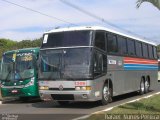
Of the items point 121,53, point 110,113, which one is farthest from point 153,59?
point 110,113

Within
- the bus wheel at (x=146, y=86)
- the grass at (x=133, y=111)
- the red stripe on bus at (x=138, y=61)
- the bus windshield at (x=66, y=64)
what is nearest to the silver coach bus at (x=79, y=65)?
the bus windshield at (x=66, y=64)

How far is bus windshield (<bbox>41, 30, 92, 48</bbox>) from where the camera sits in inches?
696

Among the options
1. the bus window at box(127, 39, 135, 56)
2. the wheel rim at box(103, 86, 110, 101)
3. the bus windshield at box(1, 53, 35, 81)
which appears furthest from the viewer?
the bus window at box(127, 39, 135, 56)

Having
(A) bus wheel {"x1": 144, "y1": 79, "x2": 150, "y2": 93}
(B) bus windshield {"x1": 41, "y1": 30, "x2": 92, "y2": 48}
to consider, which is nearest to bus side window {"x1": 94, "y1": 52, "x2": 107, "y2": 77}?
(B) bus windshield {"x1": 41, "y1": 30, "x2": 92, "y2": 48}

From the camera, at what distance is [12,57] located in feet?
70.3

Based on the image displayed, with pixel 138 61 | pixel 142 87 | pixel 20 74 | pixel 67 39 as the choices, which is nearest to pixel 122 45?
pixel 138 61

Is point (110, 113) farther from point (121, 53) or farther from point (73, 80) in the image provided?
point (121, 53)

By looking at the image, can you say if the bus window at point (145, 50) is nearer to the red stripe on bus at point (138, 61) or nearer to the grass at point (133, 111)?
the red stripe on bus at point (138, 61)

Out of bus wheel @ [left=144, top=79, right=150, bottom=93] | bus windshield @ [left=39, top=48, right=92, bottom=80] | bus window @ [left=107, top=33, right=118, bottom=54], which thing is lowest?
bus wheel @ [left=144, top=79, right=150, bottom=93]

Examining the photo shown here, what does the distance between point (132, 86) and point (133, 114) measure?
9332mm

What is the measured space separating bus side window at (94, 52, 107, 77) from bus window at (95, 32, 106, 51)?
0.38 m

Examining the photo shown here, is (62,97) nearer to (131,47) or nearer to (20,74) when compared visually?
(20,74)

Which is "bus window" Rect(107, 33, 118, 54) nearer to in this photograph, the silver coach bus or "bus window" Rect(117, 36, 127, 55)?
the silver coach bus

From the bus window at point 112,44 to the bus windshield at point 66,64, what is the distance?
7.12 feet
